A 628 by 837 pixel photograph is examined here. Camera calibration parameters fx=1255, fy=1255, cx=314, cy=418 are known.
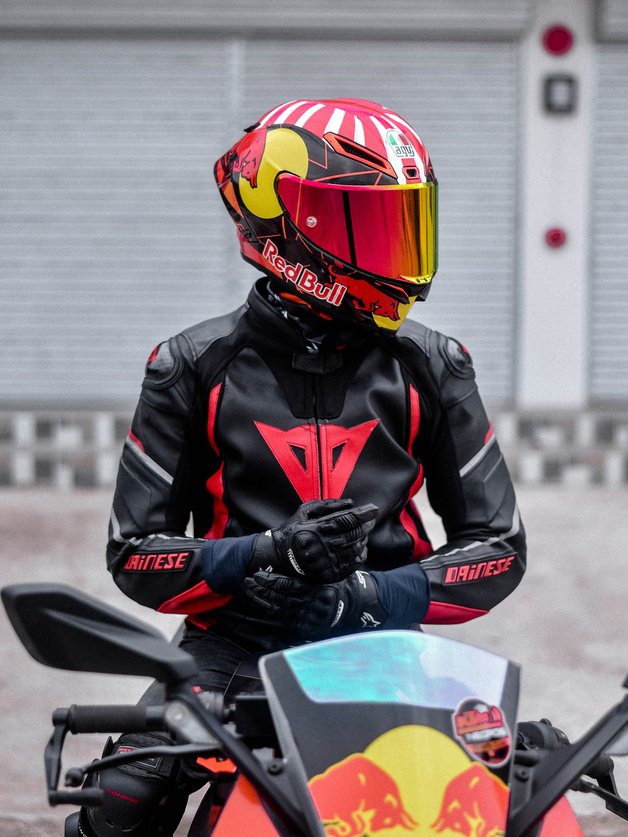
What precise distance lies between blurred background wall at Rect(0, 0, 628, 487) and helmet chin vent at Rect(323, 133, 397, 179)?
578 cm

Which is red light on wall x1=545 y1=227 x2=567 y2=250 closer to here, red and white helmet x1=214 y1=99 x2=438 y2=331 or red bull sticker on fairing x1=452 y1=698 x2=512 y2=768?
red and white helmet x1=214 y1=99 x2=438 y2=331

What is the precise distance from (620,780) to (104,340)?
16.7 ft

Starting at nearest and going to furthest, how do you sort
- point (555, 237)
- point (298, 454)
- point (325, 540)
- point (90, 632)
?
A: point (90, 632) → point (325, 540) → point (298, 454) → point (555, 237)

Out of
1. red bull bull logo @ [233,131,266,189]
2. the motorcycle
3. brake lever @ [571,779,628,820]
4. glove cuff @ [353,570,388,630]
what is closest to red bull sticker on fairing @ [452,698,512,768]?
the motorcycle

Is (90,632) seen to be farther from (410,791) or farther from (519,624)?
(519,624)

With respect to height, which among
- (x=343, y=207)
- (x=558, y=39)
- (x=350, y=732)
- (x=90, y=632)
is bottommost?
(x=350, y=732)

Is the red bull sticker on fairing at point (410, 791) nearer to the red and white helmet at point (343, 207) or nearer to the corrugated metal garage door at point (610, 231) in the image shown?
the red and white helmet at point (343, 207)

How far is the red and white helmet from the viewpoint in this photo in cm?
249

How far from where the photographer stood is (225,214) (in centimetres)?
835

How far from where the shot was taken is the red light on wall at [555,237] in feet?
26.9

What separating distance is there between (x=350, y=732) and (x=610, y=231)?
7122 mm

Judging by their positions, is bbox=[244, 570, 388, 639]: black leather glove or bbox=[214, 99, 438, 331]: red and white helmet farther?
bbox=[214, 99, 438, 331]: red and white helmet

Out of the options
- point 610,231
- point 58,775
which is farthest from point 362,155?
point 610,231

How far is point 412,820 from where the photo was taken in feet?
5.17
